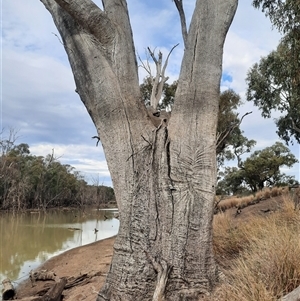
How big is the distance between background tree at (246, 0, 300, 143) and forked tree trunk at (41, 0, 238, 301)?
487 cm

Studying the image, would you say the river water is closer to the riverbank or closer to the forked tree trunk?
the riverbank

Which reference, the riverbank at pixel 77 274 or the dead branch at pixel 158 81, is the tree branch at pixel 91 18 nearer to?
the dead branch at pixel 158 81

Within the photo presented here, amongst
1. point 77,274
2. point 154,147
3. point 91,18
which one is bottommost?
point 77,274

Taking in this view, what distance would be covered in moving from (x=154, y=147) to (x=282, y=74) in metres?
10.1

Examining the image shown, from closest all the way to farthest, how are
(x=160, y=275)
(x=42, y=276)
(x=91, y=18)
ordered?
(x=160, y=275), (x=91, y=18), (x=42, y=276)

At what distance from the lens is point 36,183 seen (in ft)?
148

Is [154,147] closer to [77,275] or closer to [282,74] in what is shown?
[77,275]

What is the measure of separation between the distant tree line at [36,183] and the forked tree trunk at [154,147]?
109 ft

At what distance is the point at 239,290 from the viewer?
2.63 meters

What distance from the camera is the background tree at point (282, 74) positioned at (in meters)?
8.12

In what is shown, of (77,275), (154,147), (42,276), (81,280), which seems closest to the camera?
(154,147)

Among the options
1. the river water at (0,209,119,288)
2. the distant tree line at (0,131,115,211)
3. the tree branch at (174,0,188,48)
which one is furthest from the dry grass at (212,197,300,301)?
the distant tree line at (0,131,115,211)

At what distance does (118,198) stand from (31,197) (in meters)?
44.6

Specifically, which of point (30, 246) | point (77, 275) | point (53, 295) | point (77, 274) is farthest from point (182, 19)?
point (30, 246)
